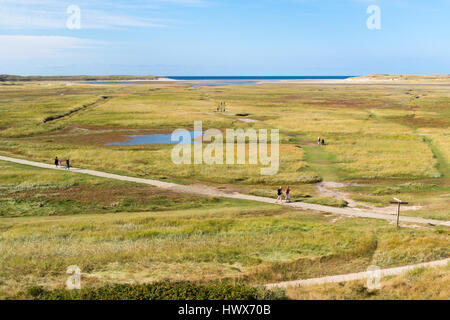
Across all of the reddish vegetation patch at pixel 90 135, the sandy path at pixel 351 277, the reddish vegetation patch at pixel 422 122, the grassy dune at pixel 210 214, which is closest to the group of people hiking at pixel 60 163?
the grassy dune at pixel 210 214

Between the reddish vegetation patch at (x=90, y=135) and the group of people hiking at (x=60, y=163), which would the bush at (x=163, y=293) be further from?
the reddish vegetation patch at (x=90, y=135)

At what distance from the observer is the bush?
16.1 m

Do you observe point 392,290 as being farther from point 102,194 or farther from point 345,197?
point 102,194

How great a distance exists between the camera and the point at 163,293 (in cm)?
1638

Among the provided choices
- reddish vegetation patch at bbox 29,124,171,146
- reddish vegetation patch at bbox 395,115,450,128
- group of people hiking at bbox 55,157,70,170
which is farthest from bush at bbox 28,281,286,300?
reddish vegetation patch at bbox 395,115,450,128

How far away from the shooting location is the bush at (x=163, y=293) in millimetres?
16094

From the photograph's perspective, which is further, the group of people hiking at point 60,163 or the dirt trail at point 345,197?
the group of people hiking at point 60,163

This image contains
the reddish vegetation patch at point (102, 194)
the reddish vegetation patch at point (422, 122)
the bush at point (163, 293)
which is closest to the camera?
the bush at point (163, 293)

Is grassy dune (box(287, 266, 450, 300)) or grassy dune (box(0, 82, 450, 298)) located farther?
grassy dune (box(0, 82, 450, 298))

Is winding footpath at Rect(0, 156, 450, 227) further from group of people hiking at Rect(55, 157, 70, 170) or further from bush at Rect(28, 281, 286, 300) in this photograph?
bush at Rect(28, 281, 286, 300)

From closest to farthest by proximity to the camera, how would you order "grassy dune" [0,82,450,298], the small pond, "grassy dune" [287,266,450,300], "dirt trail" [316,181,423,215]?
1. "grassy dune" [287,266,450,300]
2. "grassy dune" [0,82,450,298]
3. "dirt trail" [316,181,423,215]
4. the small pond

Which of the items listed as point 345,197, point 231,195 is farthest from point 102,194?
point 345,197

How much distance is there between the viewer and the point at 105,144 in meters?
75.6

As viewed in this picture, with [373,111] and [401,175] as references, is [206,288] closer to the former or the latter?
[401,175]
